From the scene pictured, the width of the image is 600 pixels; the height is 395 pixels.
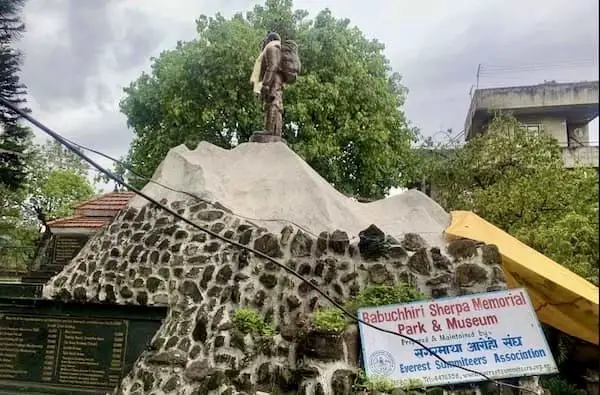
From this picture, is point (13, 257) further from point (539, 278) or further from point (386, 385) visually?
point (539, 278)

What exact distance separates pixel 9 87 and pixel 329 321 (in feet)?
41.6

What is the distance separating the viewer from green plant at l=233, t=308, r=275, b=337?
6906mm

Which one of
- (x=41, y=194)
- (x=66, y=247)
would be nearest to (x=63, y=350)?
(x=66, y=247)

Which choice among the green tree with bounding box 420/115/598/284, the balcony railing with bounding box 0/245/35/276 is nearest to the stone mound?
the green tree with bounding box 420/115/598/284

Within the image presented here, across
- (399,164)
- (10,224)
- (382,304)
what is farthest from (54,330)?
(10,224)

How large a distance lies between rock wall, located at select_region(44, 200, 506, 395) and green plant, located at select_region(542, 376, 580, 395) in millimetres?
2856

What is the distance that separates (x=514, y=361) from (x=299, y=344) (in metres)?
2.36

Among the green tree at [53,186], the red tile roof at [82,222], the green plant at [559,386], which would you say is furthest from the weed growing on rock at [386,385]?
the green tree at [53,186]

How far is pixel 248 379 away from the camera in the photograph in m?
6.62

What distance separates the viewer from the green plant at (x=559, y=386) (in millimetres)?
8401

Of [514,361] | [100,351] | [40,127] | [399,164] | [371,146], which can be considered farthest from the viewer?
[399,164]

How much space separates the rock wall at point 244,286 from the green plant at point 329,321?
13cm

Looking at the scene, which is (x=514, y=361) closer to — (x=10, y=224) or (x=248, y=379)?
(x=248, y=379)

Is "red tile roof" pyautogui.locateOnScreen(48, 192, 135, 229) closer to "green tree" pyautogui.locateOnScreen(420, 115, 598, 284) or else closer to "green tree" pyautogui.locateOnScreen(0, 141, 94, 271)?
"green tree" pyautogui.locateOnScreen(420, 115, 598, 284)
